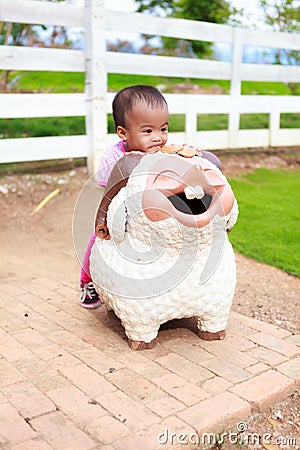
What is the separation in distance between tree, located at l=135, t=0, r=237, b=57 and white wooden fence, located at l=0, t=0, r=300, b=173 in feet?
16.1

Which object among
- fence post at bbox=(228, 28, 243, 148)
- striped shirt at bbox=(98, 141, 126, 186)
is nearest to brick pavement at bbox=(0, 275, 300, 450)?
striped shirt at bbox=(98, 141, 126, 186)

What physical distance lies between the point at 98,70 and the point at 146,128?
408cm

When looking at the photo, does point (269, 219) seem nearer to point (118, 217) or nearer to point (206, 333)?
point (206, 333)

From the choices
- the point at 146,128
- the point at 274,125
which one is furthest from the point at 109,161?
the point at 274,125

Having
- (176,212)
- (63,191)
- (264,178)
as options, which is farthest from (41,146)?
(176,212)

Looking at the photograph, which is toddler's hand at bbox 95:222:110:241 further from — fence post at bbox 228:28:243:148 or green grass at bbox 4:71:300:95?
green grass at bbox 4:71:300:95

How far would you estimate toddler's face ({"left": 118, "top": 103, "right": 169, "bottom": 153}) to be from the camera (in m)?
2.67

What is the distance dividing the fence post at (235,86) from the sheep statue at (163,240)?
18.5 ft

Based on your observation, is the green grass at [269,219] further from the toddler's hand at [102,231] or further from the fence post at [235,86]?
the toddler's hand at [102,231]

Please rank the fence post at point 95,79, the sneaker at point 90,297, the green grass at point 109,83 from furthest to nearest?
the green grass at point 109,83 → the fence post at point 95,79 → the sneaker at point 90,297

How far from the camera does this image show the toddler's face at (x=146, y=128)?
8.75 ft

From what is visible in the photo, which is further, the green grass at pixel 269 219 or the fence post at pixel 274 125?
the fence post at pixel 274 125

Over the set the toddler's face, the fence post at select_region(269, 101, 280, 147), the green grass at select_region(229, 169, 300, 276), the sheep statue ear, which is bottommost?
the green grass at select_region(229, 169, 300, 276)

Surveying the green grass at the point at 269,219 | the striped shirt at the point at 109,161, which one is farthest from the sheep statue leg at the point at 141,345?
the green grass at the point at 269,219
